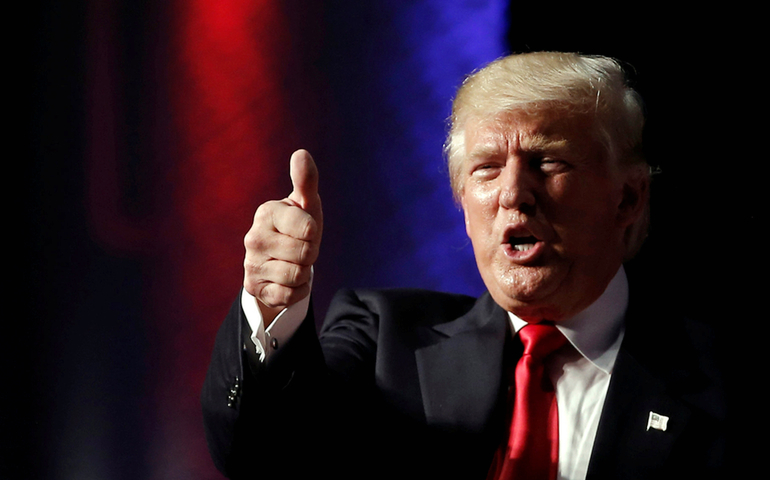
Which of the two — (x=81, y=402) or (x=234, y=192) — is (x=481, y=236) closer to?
(x=234, y=192)

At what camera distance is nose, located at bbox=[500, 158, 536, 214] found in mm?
1362

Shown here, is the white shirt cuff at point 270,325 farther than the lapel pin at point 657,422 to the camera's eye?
No

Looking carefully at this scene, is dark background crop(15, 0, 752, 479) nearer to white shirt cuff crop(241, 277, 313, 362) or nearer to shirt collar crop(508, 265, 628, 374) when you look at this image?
shirt collar crop(508, 265, 628, 374)

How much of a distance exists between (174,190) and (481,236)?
780mm

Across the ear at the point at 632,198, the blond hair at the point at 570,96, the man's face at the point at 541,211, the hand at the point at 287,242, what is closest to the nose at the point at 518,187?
the man's face at the point at 541,211

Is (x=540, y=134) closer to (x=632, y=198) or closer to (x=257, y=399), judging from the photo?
(x=632, y=198)

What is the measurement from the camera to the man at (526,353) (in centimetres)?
126

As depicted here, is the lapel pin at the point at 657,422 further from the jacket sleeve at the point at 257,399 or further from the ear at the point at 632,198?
the jacket sleeve at the point at 257,399

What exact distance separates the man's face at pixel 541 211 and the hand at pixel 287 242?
16.7 inches

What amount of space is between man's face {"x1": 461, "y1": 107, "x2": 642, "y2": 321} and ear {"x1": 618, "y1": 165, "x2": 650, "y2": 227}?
6 centimetres

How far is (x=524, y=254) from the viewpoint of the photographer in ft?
4.51

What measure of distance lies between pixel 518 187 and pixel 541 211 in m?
0.07

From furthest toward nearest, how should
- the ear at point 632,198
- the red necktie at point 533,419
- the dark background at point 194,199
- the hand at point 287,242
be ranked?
the dark background at point 194,199 < the ear at point 632,198 < the red necktie at point 533,419 < the hand at point 287,242

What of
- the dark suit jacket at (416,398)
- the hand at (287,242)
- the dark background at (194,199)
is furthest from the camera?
the dark background at (194,199)
